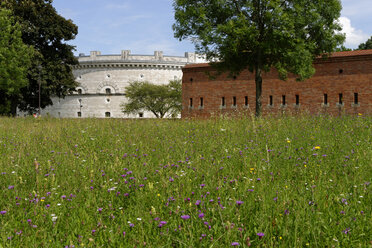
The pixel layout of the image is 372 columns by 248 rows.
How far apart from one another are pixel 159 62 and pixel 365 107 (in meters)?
44.0

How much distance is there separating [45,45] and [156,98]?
2198cm

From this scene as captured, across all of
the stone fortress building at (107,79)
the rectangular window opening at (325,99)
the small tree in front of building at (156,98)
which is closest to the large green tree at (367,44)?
the small tree in front of building at (156,98)

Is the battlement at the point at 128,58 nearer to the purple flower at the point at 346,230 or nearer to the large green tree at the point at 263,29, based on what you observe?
the large green tree at the point at 263,29

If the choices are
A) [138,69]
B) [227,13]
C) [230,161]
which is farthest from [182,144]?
[138,69]

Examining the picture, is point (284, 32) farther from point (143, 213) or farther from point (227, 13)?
point (143, 213)

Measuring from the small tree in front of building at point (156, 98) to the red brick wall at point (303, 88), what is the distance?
17.4 m

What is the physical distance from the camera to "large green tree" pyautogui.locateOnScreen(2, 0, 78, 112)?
1230 inches

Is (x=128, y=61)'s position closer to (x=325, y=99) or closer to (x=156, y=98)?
(x=156, y=98)

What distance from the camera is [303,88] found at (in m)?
28.4

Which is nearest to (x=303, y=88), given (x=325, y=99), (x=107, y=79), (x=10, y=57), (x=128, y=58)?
(x=325, y=99)

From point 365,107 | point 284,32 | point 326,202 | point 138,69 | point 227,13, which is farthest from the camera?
point 138,69

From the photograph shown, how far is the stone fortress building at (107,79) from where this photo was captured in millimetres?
63500

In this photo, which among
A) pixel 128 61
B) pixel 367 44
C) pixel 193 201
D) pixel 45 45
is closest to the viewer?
pixel 193 201

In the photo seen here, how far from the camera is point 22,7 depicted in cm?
3102
